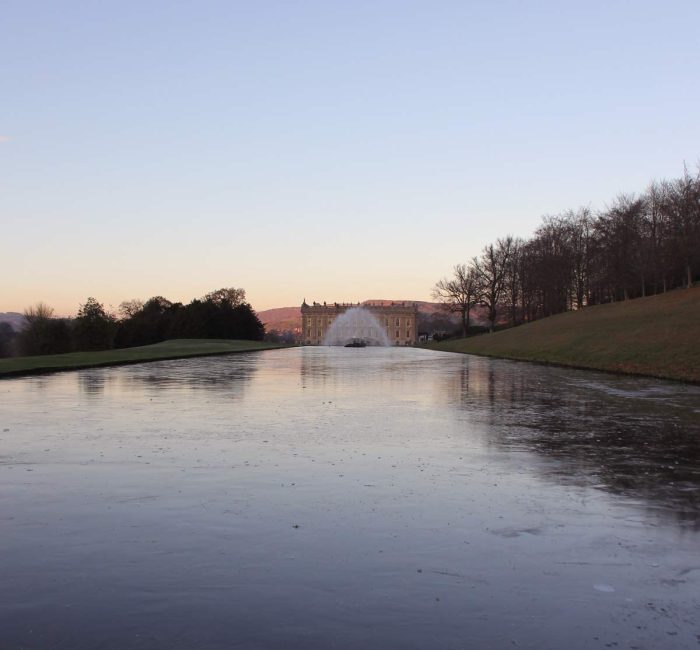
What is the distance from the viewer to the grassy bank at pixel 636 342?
2975cm

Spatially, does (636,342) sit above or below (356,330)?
below

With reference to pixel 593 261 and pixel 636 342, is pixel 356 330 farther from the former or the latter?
pixel 636 342

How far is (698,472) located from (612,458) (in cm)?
130

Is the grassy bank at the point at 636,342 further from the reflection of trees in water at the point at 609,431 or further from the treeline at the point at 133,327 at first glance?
the treeline at the point at 133,327

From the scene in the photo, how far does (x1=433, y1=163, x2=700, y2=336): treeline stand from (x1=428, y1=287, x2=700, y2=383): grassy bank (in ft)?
25.3

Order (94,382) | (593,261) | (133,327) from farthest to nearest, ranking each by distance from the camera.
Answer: (133,327) → (593,261) → (94,382)

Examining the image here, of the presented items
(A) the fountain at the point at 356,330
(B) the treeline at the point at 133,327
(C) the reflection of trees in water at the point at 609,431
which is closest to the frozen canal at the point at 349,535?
(C) the reflection of trees in water at the point at 609,431

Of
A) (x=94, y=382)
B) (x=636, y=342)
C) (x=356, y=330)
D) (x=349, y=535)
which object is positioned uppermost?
(x=356, y=330)

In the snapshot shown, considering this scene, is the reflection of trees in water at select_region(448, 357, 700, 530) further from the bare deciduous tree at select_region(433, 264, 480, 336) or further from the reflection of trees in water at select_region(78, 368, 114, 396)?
the bare deciduous tree at select_region(433, 264, 480, 336)

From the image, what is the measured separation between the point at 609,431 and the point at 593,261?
80974 millimetres

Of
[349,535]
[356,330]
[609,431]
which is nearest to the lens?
[349,535]

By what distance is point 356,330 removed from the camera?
17450 centimetres

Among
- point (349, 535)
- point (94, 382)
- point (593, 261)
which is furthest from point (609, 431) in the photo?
point (593, 261)

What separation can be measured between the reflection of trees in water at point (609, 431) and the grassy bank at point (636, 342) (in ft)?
17.3
